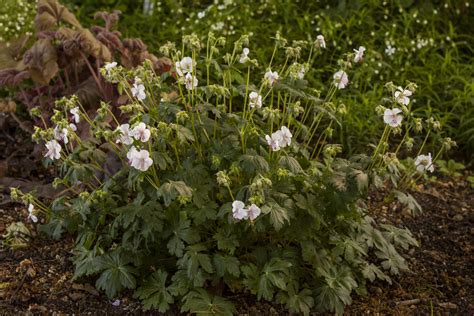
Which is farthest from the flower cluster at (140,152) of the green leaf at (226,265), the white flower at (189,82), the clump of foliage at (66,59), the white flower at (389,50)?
the white flower at (389,50)

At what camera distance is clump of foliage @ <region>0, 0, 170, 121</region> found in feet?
13.5

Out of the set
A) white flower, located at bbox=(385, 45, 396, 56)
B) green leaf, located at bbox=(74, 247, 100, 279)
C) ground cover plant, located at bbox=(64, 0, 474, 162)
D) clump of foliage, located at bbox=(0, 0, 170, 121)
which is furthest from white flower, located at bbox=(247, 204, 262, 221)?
white flower, located at bbox=(385, 45, 396, 56)

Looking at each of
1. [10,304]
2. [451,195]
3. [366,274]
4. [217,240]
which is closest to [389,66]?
[451,195]

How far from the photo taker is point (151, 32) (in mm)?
5461

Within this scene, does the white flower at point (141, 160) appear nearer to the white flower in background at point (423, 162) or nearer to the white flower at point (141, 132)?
the white flower at point (141, 132)

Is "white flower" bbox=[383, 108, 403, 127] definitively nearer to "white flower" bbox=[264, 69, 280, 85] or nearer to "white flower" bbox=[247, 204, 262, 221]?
"white flower" bbox=[264, 69, 280, 85]

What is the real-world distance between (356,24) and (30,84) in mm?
2183

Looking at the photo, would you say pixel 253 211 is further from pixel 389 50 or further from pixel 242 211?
pixel 389 50

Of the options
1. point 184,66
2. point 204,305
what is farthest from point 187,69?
point 204,305

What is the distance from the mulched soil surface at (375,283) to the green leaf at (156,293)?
110 mm

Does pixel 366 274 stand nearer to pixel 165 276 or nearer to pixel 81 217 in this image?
pixel 165 276

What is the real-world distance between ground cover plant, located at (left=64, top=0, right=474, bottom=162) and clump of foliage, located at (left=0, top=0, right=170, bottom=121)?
0.82 m

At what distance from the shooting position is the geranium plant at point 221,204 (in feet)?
9.83

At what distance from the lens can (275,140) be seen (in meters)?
2.95
